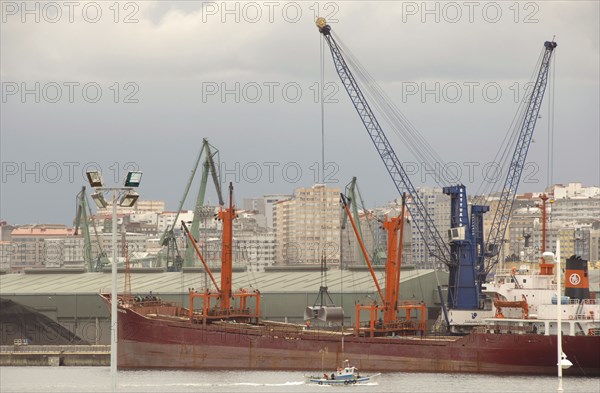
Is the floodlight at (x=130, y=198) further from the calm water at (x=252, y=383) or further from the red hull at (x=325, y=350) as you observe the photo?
the red hull at (x=325, y=350)

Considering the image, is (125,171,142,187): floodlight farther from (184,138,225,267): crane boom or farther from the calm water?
(184,138,225,267): crane boom

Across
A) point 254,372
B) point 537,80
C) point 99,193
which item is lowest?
point 254,372

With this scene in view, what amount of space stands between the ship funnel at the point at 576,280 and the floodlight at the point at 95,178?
4600 cm

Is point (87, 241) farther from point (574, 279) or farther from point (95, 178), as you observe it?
point (95, 178)

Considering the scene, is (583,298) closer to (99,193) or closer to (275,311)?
(275,311)

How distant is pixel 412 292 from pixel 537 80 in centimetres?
1824

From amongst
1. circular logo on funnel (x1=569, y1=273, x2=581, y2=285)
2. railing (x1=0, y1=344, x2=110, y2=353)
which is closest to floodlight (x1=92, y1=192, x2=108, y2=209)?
circular logo on funnel (x1=569, y1=273, x2=581, y2=285)

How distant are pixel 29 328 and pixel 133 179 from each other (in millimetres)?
71953

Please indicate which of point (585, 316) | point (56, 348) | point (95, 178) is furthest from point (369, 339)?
point (95, 178)

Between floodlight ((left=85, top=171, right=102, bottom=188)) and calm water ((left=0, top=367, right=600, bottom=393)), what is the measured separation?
103ft

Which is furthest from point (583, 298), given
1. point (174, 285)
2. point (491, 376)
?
point (174, 285)

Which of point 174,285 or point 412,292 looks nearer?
point 412,292

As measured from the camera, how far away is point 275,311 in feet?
341

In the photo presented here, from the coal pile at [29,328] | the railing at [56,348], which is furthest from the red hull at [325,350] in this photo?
the coal pile at [29,328]
